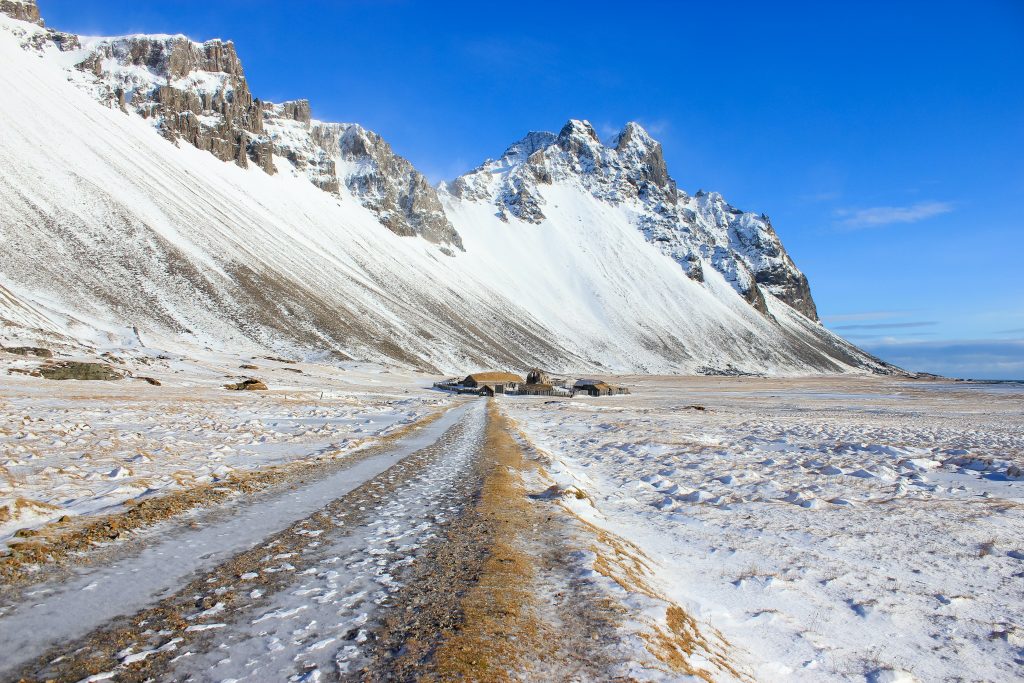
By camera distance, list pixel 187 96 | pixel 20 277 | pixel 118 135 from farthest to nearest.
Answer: pixel 187 96, pixel 118 135, pixel 20 277

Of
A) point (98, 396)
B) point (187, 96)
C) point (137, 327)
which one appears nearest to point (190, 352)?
point (137, 327)

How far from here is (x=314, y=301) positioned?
10538 cm

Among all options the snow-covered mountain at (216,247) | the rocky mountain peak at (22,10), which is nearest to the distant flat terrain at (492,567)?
the snow-covered mountain at (216,247)

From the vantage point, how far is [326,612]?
16.9 ft

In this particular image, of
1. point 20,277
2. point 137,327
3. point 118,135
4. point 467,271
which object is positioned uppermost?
point 118,135

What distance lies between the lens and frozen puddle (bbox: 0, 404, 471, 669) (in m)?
4.58

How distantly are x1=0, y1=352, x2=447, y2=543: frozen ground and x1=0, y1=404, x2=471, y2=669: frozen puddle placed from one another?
2.02 m

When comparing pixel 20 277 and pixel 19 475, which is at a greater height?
pixel 20 277

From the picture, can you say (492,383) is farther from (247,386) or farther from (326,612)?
(326,612)

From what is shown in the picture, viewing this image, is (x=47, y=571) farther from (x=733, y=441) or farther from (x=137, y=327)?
(x=137, y=327)

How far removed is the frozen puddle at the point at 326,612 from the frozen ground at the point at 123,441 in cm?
421

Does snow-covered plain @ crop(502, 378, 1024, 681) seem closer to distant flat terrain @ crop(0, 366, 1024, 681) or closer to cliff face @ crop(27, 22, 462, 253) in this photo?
distant flat terrain @ crop(0, 366, 1024, 681)

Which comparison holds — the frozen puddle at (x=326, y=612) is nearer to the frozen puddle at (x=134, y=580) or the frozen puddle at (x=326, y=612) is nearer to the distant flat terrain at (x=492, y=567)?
the distant flat terrain at (x=492, y=567)

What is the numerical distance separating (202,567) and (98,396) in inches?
1224
